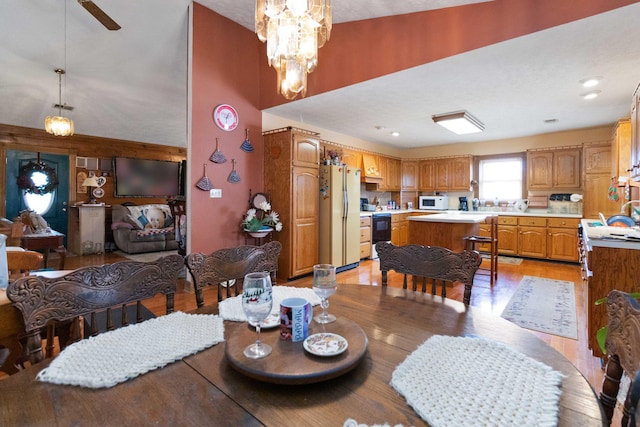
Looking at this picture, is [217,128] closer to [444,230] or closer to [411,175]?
[444,230]

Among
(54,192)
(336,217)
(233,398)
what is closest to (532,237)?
(336,217)

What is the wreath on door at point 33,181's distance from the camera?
235 inches

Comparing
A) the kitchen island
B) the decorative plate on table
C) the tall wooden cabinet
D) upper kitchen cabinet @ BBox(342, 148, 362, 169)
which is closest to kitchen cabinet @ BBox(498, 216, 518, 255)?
the kitchen island

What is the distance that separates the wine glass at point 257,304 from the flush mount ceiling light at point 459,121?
14.9ft

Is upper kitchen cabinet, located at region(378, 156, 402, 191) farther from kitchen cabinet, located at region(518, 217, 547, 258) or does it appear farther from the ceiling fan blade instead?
the ceiling fan blade

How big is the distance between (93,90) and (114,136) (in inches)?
83.0

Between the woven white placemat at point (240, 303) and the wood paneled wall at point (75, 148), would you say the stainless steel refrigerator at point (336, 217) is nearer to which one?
the woven white placemat at point (240, 303)

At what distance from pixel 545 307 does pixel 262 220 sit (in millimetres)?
3497

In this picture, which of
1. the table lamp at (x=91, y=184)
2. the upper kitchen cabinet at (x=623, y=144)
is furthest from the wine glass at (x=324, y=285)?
the table lamp at (x=91, y=184)

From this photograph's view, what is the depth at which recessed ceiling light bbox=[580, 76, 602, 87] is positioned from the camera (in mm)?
3207

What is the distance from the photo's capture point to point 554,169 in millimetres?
5668

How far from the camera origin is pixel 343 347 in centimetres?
82

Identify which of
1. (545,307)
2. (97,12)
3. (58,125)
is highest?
(97,12)

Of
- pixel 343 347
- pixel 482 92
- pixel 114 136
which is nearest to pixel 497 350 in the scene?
pixel 343 347
